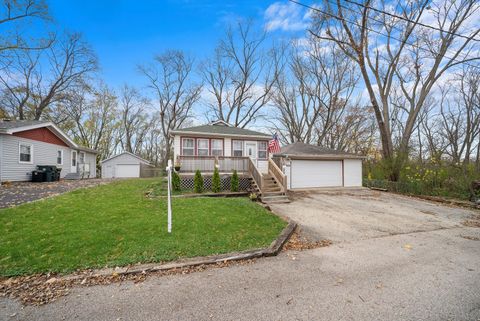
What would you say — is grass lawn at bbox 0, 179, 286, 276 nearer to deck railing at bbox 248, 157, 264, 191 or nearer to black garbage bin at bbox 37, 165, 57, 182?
deck railing at bbox 248, 157, 264, 191

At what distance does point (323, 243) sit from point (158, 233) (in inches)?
144

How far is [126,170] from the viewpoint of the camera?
2450 centimetres

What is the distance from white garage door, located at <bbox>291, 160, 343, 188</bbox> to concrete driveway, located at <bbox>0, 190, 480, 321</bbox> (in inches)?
371

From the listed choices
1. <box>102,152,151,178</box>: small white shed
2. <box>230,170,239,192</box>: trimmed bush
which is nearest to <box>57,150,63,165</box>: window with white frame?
<box>102,152,151,178</box>: small white shed

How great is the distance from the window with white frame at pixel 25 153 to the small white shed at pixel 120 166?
39.8 ft

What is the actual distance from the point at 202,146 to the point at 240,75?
52.5ft

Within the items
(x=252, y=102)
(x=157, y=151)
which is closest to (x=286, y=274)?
(x=252, y=102)

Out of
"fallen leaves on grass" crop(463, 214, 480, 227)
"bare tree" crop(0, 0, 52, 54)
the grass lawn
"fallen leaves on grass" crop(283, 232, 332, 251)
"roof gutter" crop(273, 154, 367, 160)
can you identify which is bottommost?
"fallen leaves on grass" crop(463, 214, 480, 227)

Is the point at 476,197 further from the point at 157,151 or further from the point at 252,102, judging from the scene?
the point at 157,151

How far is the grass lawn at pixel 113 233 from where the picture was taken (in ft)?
11.0

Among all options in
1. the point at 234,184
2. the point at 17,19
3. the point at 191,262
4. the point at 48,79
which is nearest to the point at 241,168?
the point at 234,184

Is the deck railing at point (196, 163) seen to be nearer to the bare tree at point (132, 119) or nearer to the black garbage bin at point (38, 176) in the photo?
the black garbage bin at point (38, 176)

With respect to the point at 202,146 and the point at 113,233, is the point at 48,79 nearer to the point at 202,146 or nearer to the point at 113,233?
the point at 202,146

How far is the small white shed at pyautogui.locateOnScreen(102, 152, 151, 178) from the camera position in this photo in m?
24.3
